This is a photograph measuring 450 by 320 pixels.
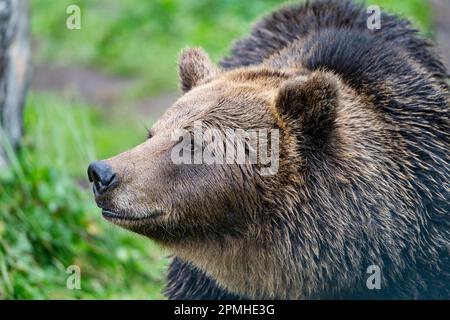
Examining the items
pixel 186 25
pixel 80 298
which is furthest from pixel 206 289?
pixel 186 25

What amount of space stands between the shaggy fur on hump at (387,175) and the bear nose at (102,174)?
1258 millimetres

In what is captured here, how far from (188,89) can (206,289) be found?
1.51 m

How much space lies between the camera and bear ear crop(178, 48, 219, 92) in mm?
6480

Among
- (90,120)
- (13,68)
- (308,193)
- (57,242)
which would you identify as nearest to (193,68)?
(308,193)

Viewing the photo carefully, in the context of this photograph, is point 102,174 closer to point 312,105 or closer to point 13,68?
point 312,105

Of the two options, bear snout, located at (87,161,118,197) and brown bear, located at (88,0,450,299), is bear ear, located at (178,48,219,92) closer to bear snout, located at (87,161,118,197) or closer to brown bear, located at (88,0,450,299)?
brown bear, located at (88,0,450,299)

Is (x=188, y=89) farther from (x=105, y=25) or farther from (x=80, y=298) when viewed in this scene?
(x=105, y=25)

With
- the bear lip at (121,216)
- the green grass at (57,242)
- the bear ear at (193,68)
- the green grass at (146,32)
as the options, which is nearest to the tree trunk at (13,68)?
the green grass at (57,242)

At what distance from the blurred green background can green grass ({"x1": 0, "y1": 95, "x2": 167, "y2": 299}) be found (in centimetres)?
1

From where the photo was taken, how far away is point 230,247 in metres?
5.80

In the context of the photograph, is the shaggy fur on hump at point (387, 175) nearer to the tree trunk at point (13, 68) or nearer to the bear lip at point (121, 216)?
the bear lip at point (121, 216)

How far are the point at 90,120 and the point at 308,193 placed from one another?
7.64 m

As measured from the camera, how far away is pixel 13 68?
328 inches

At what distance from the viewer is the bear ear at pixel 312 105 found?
18.4ft
